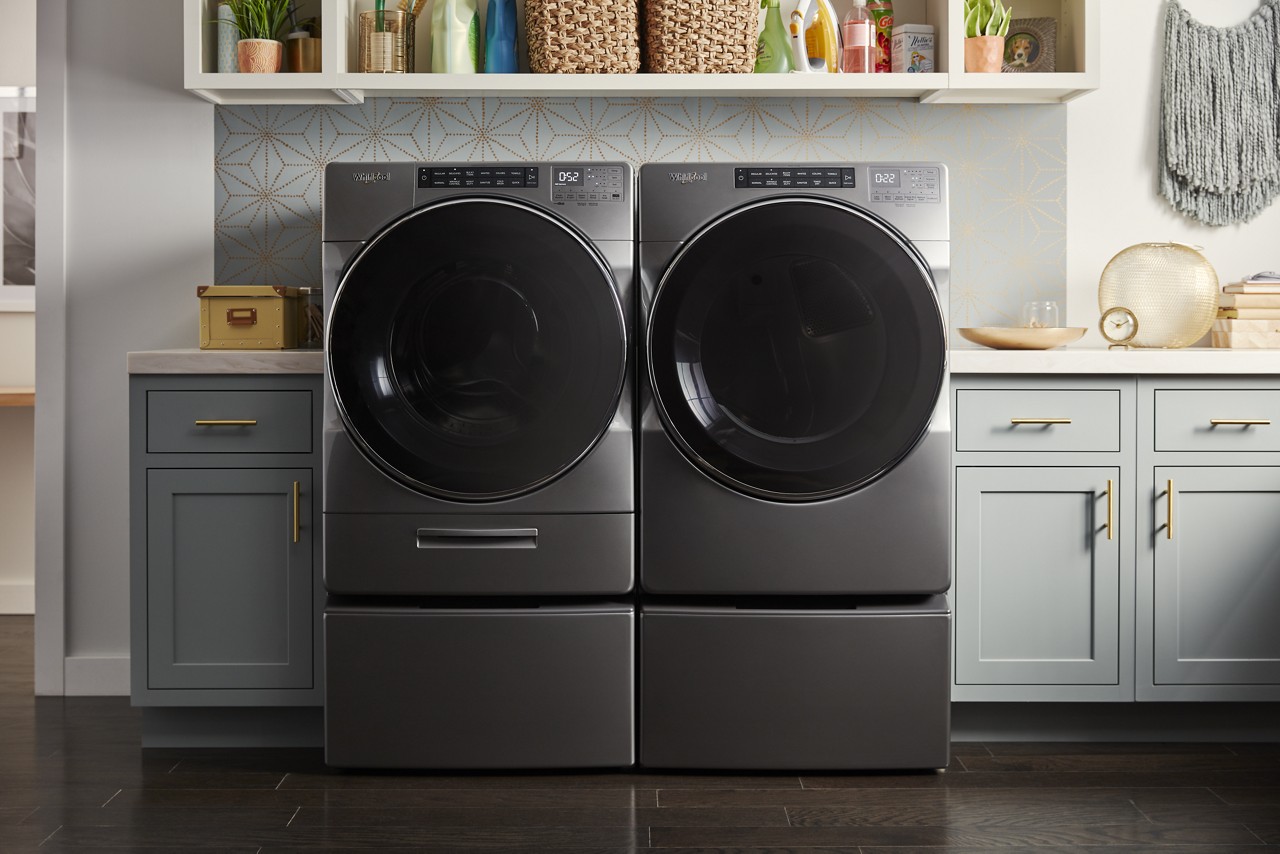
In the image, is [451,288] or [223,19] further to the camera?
[223,19]

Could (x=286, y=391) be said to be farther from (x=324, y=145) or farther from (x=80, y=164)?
(x=80, y=164)

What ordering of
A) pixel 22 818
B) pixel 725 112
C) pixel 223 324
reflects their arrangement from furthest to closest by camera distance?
pixel 725 112 → pixel 223 324 → pixel 22 818

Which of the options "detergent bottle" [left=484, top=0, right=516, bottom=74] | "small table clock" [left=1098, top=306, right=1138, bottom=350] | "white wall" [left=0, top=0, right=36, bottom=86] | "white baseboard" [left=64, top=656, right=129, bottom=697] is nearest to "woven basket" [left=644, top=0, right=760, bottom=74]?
"detergent bottle" [left=484, top=0, right=516, bottom=74]

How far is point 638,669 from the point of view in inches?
82.4

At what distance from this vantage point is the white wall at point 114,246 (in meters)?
2.73

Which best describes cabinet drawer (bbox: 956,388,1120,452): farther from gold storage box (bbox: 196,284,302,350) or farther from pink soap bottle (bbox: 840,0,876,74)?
gold storage box (bbox: 196,284,302,350)

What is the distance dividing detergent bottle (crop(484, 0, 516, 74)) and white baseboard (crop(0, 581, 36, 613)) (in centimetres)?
243

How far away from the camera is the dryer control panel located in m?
2.06

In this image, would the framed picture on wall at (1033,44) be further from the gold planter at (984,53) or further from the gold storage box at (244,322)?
the gold storage box at (244,322)

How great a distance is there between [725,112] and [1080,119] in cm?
94

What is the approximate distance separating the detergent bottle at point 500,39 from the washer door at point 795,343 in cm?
88

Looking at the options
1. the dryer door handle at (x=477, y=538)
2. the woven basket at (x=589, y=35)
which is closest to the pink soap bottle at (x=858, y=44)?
the woven basket at (x=589, y=35)

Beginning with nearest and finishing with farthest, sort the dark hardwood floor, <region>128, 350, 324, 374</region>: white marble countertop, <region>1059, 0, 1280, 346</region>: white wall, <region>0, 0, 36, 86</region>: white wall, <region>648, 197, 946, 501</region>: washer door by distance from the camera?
the dark hardwood floor
<region>648, 197, 946, 501</region>: washer door
<region>128, 350, 324, 374</region>: white marble countertop
<region>1059, 0, 1280, 346</region>: white wall
<region>0, 0, 36, 86</region>: white wall

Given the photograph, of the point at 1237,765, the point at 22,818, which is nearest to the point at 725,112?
the point at 1237,765
